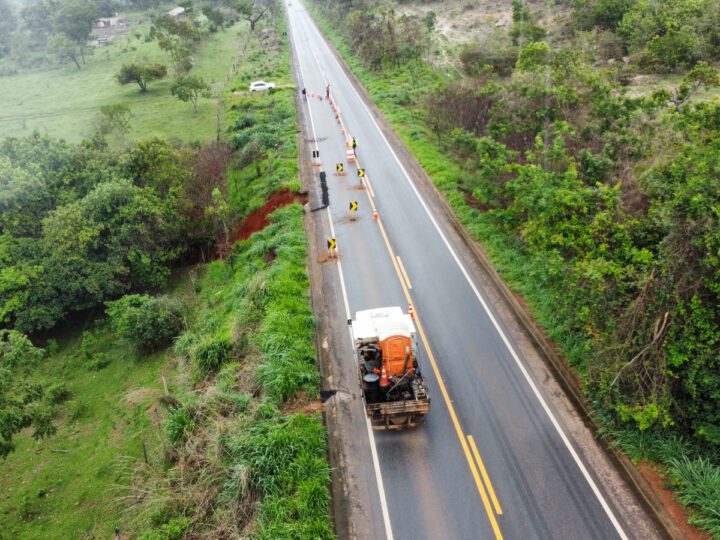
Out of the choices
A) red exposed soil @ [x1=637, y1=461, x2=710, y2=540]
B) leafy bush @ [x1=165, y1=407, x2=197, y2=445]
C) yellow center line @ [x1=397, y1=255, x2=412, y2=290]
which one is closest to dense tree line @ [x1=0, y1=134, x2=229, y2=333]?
leafy bush @ [x1=165, y1=407, x2=197, y2=445]

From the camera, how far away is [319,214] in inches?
1093

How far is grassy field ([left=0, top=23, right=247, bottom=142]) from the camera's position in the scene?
155 feet

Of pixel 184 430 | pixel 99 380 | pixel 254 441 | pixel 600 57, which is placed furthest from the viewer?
pixel 600 57

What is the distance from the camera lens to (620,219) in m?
16.5

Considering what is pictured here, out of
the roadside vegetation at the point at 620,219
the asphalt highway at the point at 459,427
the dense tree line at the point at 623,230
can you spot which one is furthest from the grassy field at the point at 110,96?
the dense tree line at the point at 623,230

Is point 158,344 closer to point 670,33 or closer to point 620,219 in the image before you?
point 620,219

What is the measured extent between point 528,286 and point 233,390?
40.8 ft

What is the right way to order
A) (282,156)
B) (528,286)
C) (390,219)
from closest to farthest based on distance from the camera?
1. (528,286)
2. (390,219)
3. (282,156)

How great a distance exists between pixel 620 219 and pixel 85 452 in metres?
22.3

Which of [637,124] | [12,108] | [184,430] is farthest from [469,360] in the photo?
[12,108]

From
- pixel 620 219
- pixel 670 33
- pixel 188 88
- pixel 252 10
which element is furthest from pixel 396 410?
pixel 252 10

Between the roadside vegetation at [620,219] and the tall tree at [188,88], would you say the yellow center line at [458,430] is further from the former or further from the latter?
the tall tree at [188,88]

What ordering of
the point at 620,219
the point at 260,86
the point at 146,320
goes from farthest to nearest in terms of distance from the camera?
the point at 260,86 → the point at 146,320 → the point at 620,219

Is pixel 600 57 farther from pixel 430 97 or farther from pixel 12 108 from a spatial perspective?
pixel 12 108
